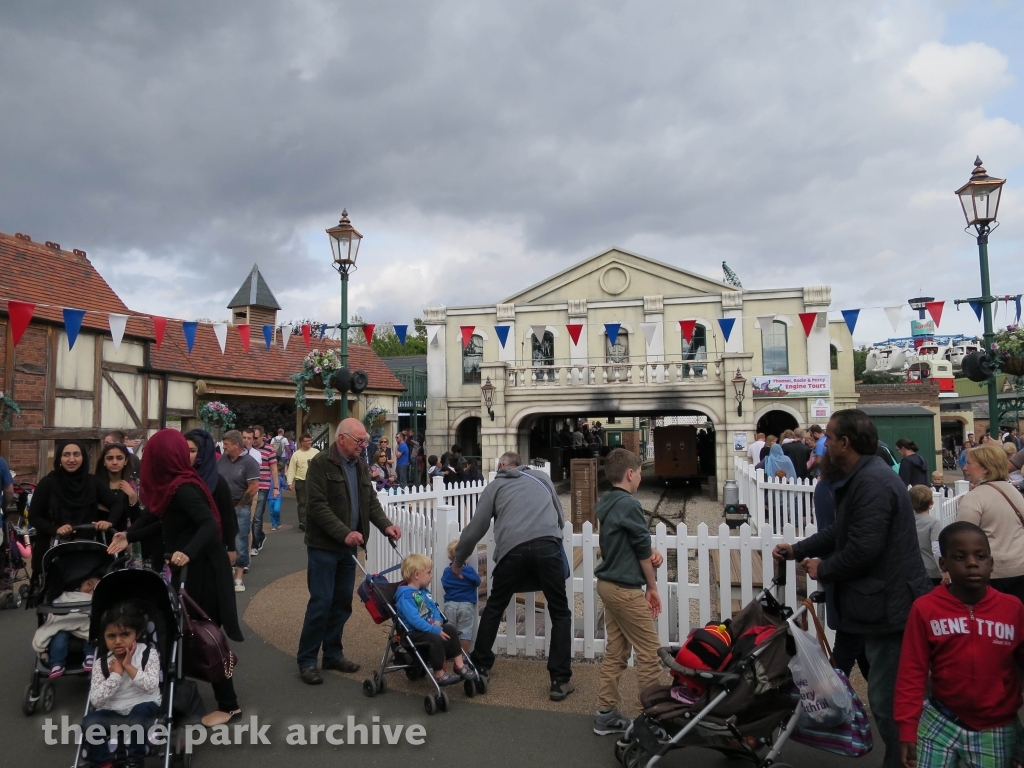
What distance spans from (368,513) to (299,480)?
5.44m

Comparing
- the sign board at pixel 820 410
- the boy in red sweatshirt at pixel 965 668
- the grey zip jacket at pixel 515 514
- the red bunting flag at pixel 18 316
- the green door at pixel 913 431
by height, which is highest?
the red bunting flag at pixel 18 316

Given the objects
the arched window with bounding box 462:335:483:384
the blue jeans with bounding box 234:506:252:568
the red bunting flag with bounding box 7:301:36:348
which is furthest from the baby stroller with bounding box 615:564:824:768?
the arched window with bounding box 462:335:483:384

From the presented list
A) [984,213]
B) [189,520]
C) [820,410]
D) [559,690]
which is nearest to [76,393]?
[189,520]

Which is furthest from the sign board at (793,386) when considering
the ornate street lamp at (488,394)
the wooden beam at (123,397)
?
the wooden beam at (123,397)

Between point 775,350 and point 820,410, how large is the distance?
2474 millimetres

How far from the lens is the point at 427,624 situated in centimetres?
457

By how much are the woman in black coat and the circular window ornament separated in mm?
21641

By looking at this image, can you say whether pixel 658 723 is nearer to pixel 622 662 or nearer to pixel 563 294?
pixel 622 662

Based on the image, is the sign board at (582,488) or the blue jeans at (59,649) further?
the sign board at (582,488)

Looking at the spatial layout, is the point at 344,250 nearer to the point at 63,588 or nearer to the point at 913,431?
the point at 63,588

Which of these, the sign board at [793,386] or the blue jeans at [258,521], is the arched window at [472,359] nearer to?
the sign board at [793,386]

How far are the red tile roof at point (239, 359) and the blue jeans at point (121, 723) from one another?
12.9 metres

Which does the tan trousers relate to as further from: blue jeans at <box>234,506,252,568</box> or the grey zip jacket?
blue jeans at <box>234,506,252,568</box>

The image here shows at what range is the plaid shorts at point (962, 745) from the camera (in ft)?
8.50
